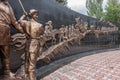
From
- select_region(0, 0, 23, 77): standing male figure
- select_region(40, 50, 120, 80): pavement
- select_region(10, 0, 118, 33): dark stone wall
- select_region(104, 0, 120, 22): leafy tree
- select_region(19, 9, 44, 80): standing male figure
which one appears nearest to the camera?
select_region(0, 0, 23, 77): standing male figure

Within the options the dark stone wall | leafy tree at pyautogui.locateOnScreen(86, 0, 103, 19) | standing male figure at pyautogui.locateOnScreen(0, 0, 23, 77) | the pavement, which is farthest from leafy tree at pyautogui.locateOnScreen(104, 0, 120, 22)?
standing male figure at pyautogui.locateOnScreen(0, 0, 23, 77)

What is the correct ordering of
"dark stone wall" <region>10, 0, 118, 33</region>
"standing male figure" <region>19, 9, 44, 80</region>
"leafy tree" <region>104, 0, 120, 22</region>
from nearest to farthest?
"standing male figure" <region>19, 9, 44, 80</region> < "dark stone wall" <region>10, 0, 118, 33</region> < "leafy tree" <region>104, 0, 120, 22</region>

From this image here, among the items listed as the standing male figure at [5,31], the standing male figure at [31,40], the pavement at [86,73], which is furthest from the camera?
the pavement at [86,73]

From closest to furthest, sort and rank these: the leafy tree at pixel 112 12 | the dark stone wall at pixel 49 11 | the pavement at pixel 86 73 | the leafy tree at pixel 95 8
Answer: the dark stone wall at pixel 49 11
the pavement at pixel 86 73
the leafy tree at pixel 112 12
the leafy tree at pixel 95 8

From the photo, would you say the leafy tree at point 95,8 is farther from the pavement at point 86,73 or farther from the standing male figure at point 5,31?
the standing male figure at point 5,31

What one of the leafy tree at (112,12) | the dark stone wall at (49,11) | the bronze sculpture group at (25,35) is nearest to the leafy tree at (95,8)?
the leafy tree at (112,12)

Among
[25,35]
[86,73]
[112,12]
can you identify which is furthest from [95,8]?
[25,35]

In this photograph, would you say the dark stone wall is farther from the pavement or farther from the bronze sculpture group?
the pavement

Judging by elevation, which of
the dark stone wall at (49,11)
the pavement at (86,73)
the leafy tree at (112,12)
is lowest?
the pavement at (86,73)

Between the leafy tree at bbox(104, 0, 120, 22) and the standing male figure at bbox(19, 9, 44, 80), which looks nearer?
the standing male figure at bbox(19, 9, 44, 80)

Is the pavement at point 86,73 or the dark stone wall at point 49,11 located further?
the pavement at point 86,73

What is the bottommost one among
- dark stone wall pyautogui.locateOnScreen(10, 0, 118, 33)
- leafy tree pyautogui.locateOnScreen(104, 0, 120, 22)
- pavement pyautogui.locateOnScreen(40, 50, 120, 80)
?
pavement pyautogui.locateOnScreen(40, 50, 120, 80)

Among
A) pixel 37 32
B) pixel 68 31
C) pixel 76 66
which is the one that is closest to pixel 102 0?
pixel 68 31

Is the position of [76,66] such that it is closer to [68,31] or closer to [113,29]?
[68,31]
